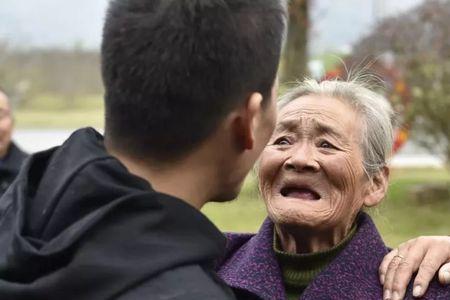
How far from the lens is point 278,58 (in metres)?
1.62

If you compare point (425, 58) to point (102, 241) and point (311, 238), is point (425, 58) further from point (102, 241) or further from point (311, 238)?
point (102, 241)

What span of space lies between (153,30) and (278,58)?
25 centimetres

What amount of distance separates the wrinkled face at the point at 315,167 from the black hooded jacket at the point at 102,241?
0.94 m

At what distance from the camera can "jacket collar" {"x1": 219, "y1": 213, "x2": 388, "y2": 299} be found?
2373mm

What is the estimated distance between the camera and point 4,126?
5633mm

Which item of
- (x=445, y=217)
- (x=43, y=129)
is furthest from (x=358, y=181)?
(x=43, y=129)

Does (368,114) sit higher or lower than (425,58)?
higher

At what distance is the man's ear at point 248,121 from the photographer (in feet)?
5.16

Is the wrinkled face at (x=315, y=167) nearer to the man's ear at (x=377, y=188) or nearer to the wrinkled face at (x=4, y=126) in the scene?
the man's ear at (x=377, y=188)

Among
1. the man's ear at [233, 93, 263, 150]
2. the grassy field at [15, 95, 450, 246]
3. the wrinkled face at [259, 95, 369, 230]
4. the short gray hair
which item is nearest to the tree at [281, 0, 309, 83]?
the grassy field at [15, 95, 450, 246]

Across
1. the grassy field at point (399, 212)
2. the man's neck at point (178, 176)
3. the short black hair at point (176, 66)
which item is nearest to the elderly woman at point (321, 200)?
the man's neck at point (178, 176)

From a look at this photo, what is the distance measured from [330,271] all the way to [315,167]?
295mm

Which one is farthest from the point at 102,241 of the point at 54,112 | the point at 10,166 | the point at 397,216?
the point at 54,112

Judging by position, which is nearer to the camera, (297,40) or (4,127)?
(4,127)
